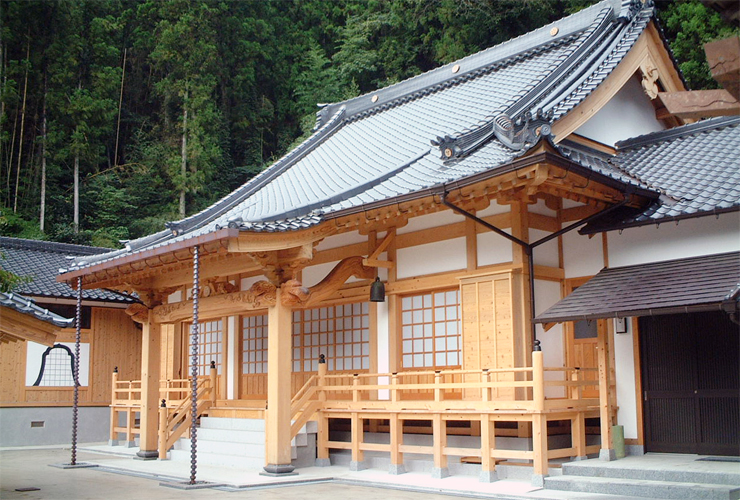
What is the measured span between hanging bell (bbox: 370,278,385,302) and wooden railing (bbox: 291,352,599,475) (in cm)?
128

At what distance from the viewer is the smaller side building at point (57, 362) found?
18.1 meters

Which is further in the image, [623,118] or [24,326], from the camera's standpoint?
[623,118]

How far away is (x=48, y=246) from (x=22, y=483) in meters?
12.0

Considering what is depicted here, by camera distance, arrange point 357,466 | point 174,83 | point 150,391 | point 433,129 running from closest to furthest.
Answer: point 357,466
point 150,391
point 433,129
point 174,83

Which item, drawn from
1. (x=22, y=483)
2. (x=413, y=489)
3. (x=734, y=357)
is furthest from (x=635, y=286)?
(x=22, y=483)

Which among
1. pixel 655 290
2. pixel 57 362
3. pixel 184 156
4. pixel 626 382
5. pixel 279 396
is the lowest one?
pixel 279 396

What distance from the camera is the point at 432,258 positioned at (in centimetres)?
1157

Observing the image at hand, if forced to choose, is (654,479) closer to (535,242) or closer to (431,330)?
(535,242)

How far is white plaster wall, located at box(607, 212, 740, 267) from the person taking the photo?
9469 mm

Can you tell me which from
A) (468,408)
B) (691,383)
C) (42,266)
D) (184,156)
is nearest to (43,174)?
(184,156)

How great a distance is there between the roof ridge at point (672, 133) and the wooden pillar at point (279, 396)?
6.33 m

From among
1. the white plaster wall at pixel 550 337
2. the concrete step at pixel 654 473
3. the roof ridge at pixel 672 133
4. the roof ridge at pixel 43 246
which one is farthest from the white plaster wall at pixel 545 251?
the roof ridge at pixel 43 246

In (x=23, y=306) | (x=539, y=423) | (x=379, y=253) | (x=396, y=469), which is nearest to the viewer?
(x=23, y=306)

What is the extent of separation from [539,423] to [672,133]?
6.11m
